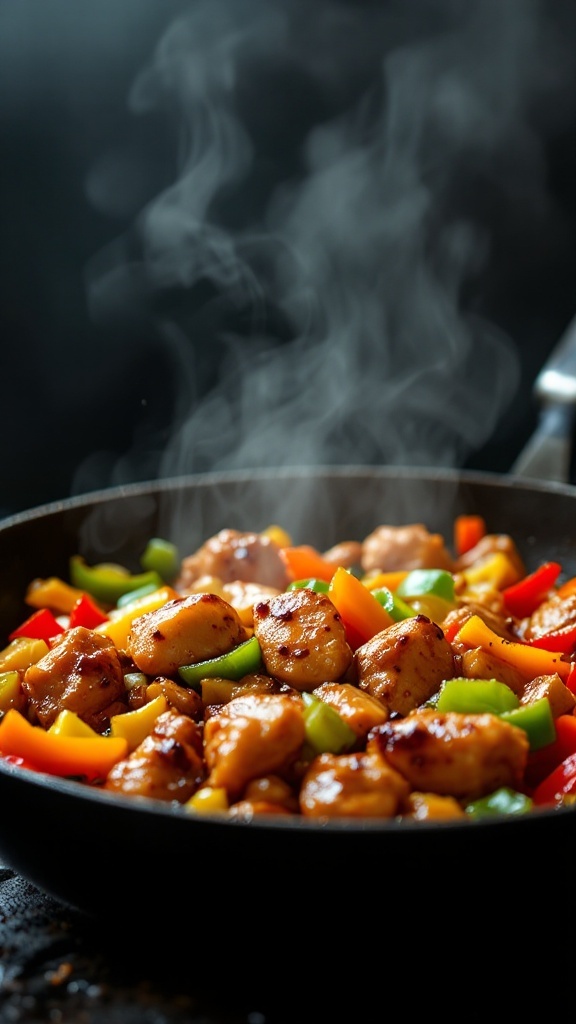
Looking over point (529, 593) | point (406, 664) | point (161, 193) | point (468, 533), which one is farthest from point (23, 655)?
point (161, 193)

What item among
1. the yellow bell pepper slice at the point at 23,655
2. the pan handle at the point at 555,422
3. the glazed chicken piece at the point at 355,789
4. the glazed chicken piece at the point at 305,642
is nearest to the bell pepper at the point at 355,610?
the glazed chicken piece at the point at 305,642

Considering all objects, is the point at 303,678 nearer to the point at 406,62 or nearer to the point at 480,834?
the point at 480,834

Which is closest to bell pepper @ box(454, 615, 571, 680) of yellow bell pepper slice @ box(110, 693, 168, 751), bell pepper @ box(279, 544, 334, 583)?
yellow bell pepper slice @ box(110, 693, 168, 751)

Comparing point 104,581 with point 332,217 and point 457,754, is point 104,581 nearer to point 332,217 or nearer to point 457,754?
point 457,754

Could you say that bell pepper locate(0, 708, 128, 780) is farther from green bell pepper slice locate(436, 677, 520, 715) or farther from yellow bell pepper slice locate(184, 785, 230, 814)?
green bell pepper slice locate(436, 677, 520, 715)

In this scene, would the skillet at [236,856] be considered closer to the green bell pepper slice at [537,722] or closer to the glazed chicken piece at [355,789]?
the glazed chicken piece at [355,789]
